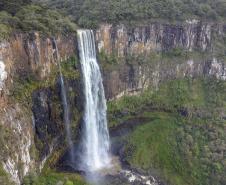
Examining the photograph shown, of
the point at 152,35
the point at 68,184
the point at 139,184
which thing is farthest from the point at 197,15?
the point at 68,184

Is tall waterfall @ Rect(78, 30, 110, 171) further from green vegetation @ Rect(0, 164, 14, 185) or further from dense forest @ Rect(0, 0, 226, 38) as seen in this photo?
green vegetation @ Rect(0, 164, 14, 185)

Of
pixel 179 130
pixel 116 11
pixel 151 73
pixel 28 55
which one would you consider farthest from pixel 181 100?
pixel 28 55

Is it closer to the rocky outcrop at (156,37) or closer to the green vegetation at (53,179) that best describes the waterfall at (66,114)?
the green vegetation at (53,179)

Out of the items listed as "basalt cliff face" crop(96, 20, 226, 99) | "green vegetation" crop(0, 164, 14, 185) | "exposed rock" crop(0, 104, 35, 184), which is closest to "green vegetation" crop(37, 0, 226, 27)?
Result: "basalt cliff face" crop(96, 20, 226, 99)

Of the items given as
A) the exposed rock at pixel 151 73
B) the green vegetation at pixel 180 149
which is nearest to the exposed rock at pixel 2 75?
the exposed rock at pixel 151 73

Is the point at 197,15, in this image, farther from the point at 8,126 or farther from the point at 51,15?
the point at 8,126

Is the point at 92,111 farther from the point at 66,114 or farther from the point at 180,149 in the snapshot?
the point at 180,149
